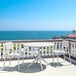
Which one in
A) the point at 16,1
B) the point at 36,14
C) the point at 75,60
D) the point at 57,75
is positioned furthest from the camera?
the point at 36,14

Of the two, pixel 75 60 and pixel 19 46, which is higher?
pixel 19 46

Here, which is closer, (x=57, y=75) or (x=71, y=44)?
(x=57, y=75)

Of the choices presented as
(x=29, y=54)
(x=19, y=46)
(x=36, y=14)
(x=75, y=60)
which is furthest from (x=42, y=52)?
(x=36, y=14)

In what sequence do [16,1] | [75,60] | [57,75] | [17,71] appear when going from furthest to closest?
[16,1]
[75,60]
[17,71]
[57,75]

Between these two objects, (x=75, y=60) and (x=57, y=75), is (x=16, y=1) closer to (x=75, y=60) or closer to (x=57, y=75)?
(x=75, y=60)

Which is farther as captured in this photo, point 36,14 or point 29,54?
Answer: point 36,14

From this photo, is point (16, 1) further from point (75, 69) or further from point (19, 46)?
point (75, 69)

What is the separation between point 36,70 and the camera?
4691mm

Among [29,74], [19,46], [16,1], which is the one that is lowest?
[29,74]

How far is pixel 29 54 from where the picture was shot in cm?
654

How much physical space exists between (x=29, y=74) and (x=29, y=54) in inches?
90.0

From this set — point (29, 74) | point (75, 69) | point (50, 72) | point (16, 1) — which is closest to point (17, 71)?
point (29, 74)

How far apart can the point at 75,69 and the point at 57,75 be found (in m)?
0.90

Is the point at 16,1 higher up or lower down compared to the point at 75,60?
higher up
